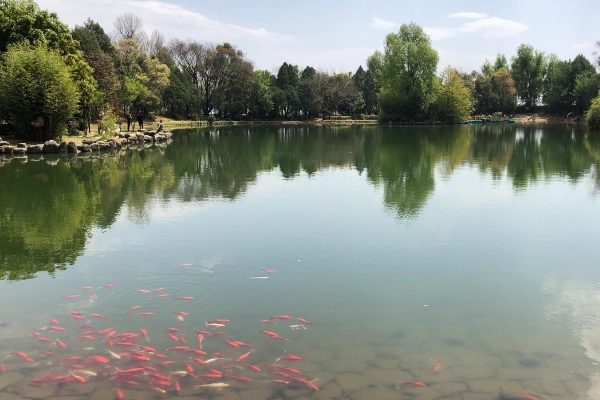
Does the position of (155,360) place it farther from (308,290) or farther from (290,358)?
(308,290)

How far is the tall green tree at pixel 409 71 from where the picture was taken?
57469 millimetres

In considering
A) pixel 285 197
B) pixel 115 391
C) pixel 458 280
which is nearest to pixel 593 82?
pixel 285 197

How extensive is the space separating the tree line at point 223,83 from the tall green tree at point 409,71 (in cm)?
12

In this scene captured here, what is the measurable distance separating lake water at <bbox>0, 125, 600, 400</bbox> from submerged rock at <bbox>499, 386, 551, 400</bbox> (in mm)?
17

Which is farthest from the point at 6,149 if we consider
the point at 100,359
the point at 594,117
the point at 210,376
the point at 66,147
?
the point at 594,117

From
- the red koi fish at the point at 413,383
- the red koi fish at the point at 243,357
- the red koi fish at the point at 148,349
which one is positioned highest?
the red koi fish at the point at 148,349

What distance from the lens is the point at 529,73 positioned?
76.9 m

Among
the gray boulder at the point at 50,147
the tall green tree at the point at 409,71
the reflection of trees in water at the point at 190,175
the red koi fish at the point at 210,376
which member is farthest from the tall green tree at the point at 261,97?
the red koi fish at the point at 210,376

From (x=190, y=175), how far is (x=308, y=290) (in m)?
12.4

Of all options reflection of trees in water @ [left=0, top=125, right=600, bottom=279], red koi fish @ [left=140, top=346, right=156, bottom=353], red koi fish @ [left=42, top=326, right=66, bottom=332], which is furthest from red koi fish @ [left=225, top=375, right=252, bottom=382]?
reflection of trees in water @ [left=0, top=125, right=600, bottom=279]

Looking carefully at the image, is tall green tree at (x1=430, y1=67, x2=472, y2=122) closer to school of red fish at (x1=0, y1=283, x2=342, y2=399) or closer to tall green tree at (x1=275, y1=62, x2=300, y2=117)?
tall green tree at (x1=275, y1=62, x2=300, y2=117)

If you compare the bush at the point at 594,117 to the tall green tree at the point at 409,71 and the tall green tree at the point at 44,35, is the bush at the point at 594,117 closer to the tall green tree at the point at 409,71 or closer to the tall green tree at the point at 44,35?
the tall green tree at the point at 409,71

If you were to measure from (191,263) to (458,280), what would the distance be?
410 centimetres

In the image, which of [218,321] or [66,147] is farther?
[66,147]
